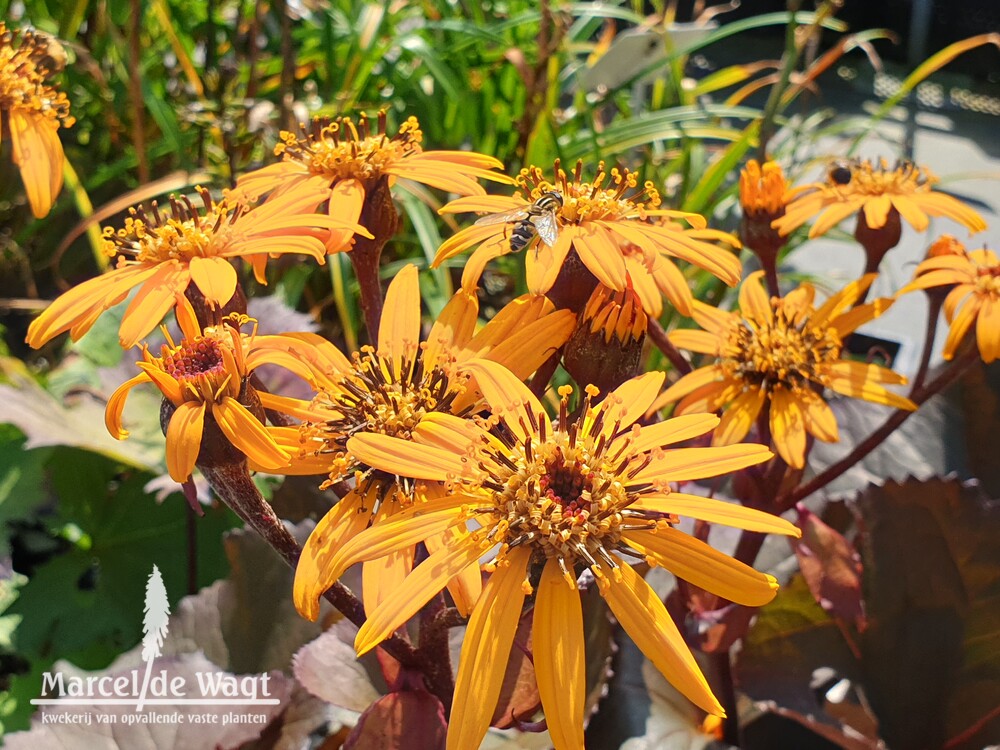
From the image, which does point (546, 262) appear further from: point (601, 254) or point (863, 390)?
point (863, 390)

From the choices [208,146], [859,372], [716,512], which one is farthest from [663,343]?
[208,146]

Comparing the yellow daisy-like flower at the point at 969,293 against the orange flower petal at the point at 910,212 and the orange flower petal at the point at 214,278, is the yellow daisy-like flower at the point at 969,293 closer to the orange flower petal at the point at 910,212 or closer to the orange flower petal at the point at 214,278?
the orange flower petal at the point at 910,212

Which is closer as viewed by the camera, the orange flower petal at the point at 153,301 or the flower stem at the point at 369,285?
the orange flower petal at the point at 153,301

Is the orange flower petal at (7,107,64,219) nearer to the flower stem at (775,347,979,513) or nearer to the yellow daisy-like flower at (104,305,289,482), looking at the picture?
the yellow daisy-like flower at (104,305,289,482)

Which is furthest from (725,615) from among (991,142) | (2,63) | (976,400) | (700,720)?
(991,142)

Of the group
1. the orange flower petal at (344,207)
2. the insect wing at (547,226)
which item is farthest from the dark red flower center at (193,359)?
the insect wing at (547,226)

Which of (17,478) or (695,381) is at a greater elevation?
(695,381)
